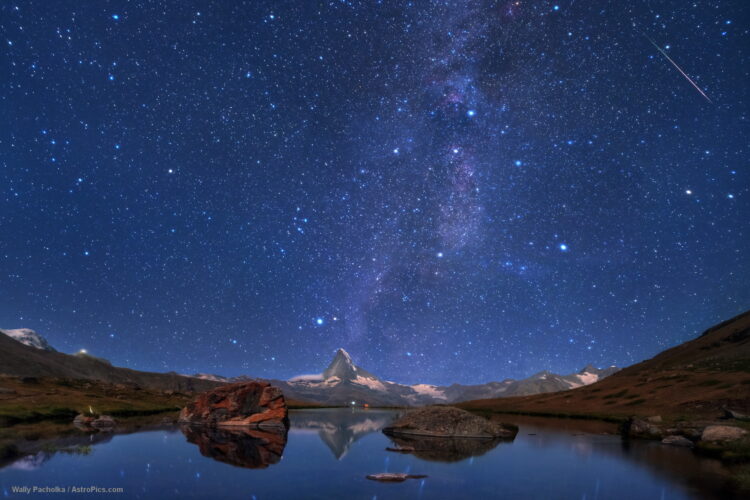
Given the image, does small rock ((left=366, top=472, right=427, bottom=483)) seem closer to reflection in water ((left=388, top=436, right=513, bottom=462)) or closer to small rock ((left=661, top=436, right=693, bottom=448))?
reflection in water ((left=388, top=436, right=513, bottom=462))

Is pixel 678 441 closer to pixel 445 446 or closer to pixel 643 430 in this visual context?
pixel 643 430

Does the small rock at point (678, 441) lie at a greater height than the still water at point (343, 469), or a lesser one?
lesser

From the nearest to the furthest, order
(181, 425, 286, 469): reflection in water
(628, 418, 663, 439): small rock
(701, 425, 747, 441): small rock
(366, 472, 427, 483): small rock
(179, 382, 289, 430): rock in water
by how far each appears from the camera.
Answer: (366, 472, 427, 483): small rock → (181, 425, 286, 469): reflection in water → (701, 425, 747, 441): small rock → (628, 418, 663, 439): small rock → (179, 382, 289, 430): rock in water

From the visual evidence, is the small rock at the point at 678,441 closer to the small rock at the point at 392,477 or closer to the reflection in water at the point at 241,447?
the small rock at the point at 392,477

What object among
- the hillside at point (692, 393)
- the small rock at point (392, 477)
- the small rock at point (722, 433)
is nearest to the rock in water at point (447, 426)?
the small rock at point (722, 433)

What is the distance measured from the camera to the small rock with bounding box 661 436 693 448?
29798 millimetres

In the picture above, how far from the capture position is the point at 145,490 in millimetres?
13773

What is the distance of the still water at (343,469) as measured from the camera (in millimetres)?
14250

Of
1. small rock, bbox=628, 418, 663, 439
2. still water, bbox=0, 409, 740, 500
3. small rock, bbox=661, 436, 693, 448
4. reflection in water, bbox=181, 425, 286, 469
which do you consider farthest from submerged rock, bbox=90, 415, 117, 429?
small rock, bbox=628, 418, 663, 439

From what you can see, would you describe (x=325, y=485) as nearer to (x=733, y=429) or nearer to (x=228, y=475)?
(x=228, y=475)

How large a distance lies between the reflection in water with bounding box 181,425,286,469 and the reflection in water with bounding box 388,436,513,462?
801 centimetres

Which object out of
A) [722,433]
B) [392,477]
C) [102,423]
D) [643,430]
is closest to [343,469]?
[392,477]

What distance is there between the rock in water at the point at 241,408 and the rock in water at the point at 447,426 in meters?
11.8

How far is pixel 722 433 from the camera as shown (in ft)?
89.8
